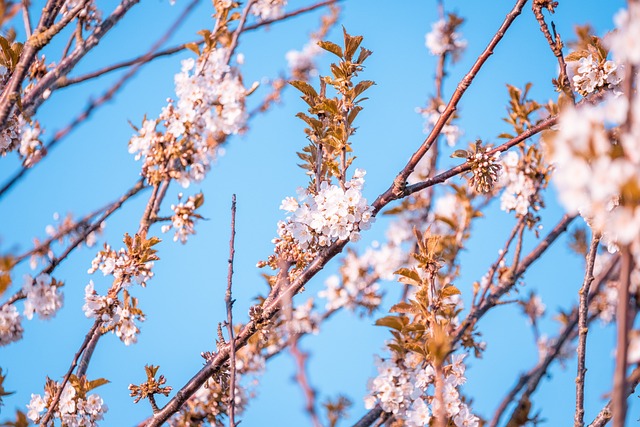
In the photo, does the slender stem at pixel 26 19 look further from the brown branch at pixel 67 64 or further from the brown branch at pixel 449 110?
the brown branch at pixel 449 110

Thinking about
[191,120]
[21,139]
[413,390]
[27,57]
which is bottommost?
[413,390]

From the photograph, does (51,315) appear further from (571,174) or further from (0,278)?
(571,174)

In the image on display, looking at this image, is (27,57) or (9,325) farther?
Result: (9,325)

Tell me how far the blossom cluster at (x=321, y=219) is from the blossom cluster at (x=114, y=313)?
1.94 ft

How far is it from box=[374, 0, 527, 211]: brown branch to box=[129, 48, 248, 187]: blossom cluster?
3.27 ft

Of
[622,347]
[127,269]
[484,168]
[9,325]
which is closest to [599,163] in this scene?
[622,347]

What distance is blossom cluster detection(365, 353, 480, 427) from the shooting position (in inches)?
87.1

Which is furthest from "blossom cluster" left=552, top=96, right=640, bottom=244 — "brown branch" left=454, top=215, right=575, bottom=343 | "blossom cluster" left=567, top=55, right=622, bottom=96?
"brown branch" left=454, top=215, right=575, bottom=343

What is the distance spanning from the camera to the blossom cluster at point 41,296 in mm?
2152

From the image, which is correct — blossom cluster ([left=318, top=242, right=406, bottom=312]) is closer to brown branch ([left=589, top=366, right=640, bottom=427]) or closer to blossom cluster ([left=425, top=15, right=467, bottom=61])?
blossom cluster ([left=425, top=15, right=467, bottom=61])

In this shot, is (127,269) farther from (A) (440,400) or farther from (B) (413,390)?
(A) (440,400)

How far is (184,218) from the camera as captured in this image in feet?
9.11

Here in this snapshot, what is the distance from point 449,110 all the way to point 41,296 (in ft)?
5.21

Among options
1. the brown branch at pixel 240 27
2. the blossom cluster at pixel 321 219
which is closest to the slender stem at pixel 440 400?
the blossom cluster at pixel 321 219
